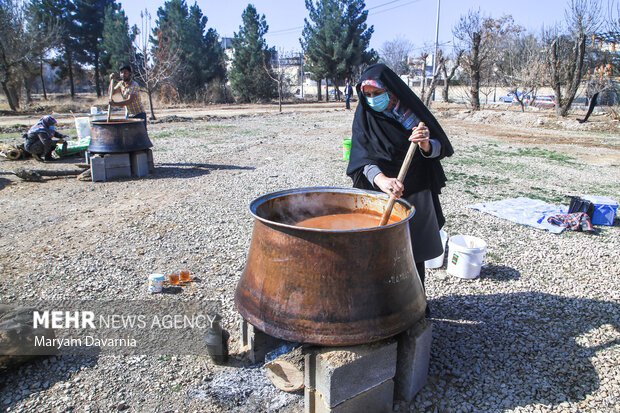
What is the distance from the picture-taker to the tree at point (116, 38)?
3066cm

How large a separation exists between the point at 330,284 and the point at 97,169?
21.9 feet

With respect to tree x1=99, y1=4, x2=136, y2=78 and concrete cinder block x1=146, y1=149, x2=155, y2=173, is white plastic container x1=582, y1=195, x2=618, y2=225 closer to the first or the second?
Answer: concrete cinder block x1=146, y1=149, x2=155, y2=173

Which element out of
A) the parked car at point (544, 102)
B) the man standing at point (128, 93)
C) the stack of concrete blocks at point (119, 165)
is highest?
the parked car at point (544, 102)

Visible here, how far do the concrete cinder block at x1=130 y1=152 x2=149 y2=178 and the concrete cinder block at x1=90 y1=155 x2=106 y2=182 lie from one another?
0.50m

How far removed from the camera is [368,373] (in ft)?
6.81

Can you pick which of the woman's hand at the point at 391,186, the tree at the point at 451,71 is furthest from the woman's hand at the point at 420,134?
the tree at the point at 451,71

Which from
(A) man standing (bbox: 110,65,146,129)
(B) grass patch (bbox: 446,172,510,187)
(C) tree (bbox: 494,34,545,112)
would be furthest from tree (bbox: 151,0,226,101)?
(B) grass patch (bbox: 446,172,510,187)

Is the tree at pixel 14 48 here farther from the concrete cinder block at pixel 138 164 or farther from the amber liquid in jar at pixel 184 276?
the amber liquid in jar at pixel 184 276

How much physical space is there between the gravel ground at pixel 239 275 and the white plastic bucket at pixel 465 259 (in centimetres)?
10

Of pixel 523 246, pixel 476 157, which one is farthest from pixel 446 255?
pixel 476 157

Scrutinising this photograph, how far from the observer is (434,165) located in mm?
2639

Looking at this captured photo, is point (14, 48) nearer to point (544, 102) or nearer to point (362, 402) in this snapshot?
point (362, 402)

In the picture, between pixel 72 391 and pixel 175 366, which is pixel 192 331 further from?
pixel 72 391

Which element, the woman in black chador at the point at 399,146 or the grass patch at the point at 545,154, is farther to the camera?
the grass patch at the point at 545,154
